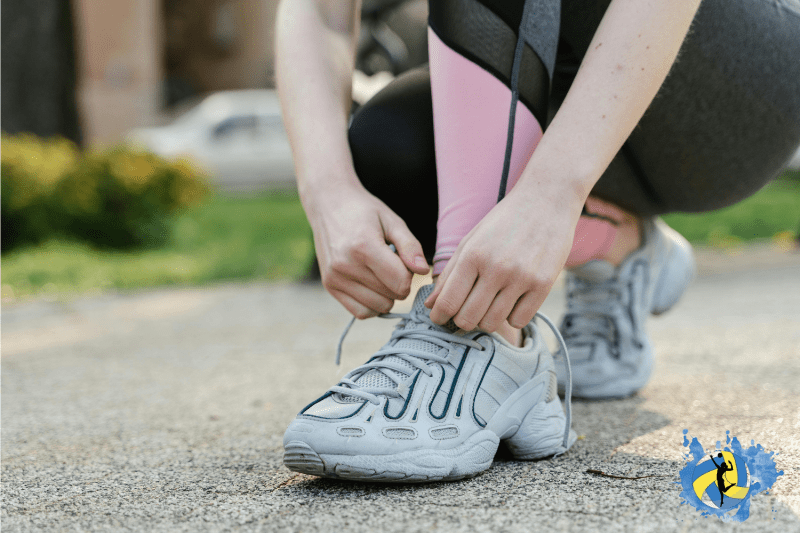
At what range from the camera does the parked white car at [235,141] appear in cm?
880

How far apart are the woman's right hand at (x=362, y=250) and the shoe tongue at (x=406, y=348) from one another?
0.13ft

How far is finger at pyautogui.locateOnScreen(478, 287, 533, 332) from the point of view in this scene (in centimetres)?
74

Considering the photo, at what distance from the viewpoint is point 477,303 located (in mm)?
747

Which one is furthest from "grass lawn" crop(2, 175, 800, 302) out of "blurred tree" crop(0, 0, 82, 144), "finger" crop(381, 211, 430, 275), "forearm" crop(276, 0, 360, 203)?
"finger" crop(381, 211, 430, 275)

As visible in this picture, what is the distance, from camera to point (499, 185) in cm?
82

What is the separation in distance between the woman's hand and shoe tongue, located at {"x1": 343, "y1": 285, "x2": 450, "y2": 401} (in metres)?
0.10

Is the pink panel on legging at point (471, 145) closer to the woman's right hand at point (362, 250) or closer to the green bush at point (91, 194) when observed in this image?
the woman's right hand at point (362, 250)

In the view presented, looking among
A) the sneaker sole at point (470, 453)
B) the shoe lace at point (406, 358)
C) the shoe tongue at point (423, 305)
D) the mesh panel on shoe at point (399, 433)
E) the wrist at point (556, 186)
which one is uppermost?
the wrist at point (556, 186)

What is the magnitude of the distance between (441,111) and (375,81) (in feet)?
4.76

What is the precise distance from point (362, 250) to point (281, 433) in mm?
421

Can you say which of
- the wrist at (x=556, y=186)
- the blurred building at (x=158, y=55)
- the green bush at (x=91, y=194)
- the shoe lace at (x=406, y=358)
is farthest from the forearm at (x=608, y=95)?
the blurred building at (x=158, y=55)

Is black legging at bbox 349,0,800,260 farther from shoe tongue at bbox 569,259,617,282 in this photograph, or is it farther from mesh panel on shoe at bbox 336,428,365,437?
mesh panel on shoe at bbox 336,428,365,437

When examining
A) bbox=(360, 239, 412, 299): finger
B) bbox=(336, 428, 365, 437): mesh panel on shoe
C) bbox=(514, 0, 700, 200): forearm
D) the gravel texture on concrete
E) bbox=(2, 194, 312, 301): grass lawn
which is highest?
bbox=(514, 0, 700, 200): forearm

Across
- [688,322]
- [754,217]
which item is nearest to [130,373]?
[688,322]
